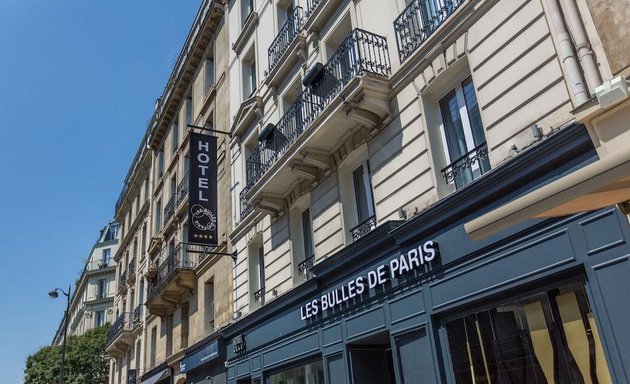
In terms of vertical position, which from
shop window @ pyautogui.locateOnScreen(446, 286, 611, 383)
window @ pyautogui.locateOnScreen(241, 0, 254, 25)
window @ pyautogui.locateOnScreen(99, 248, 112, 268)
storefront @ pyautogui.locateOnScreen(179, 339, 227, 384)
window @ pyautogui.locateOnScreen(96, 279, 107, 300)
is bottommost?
shop window @ pyautogui.locateOnScreen(446, 286, 611, 383)

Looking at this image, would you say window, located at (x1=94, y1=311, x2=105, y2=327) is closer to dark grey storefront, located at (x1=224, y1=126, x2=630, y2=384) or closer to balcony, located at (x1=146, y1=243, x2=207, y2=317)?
balcony, located at (x1=146, y1=243, x2=207, y2=317)

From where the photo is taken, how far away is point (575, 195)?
433cm

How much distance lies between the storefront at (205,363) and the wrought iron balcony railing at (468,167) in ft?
33.5

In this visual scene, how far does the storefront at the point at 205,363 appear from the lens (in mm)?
16422

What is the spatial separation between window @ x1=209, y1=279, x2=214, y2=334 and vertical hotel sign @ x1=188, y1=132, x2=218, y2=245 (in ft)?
7.98

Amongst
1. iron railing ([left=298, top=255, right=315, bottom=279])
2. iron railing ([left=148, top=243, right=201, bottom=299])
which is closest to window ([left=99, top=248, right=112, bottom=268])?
iron railing ([left=148, top=243, right=201, bottom=299])

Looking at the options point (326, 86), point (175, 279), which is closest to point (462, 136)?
point (326, 86)

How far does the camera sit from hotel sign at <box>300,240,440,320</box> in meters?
8.72

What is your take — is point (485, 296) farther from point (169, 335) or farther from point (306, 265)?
point (169, 335)

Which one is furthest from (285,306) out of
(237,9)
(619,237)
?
(237,9)

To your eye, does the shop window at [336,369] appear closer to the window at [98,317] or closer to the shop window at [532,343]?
the shop window at [532,343]

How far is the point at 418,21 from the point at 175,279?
47.7ft

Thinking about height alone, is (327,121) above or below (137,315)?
below

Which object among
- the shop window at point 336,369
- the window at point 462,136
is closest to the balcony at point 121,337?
the shop window at point 336,369
